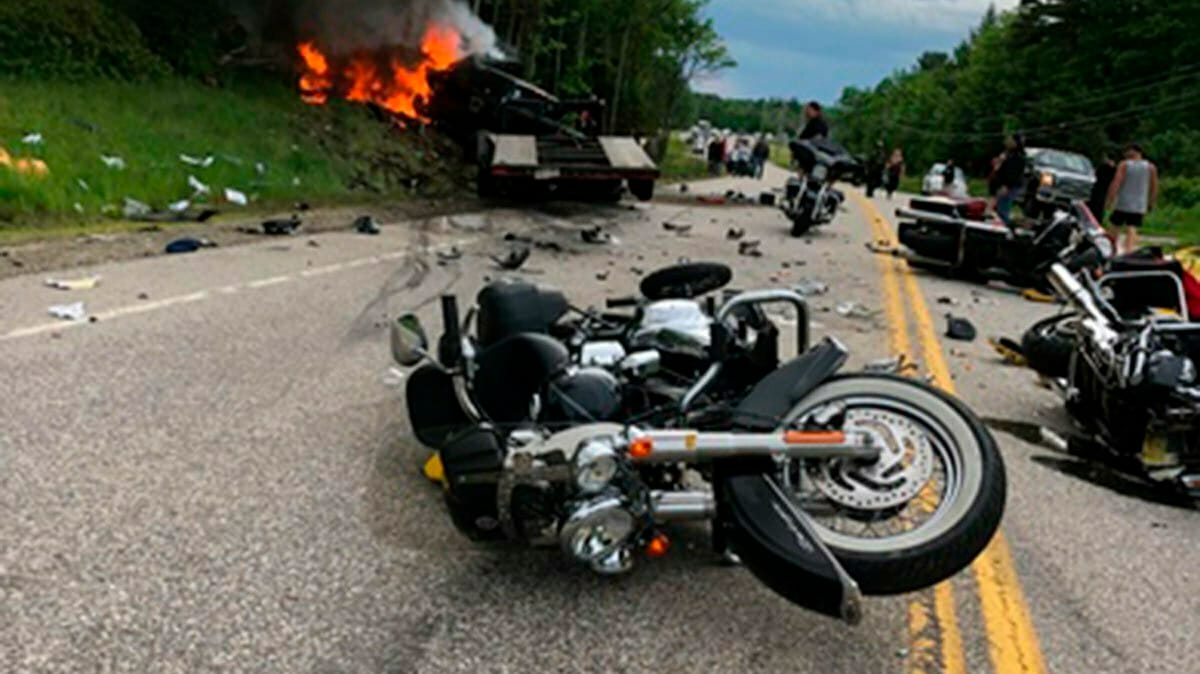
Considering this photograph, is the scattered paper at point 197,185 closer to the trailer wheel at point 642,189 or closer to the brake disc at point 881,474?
the trailer wheel at point 642,189

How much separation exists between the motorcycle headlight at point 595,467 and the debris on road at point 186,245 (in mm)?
7686

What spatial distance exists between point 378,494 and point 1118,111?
196 ft

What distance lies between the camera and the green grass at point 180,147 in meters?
11.2

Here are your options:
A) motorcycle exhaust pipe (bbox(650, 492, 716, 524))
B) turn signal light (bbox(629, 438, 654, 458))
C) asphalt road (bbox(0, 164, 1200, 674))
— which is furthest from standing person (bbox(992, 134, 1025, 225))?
turn signal light (bbox(629, 438, 654, 458))

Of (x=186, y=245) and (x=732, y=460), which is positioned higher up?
(x=732, y=460)

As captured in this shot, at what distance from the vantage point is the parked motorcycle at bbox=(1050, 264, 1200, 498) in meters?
4.76

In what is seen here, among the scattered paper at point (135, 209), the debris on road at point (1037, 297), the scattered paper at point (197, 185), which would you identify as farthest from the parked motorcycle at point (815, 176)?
the scattered paper at point (135, 209)

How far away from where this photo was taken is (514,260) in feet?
26.7

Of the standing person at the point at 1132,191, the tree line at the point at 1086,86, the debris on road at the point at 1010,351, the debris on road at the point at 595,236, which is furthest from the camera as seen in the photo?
the tree line at the point at 1086,86

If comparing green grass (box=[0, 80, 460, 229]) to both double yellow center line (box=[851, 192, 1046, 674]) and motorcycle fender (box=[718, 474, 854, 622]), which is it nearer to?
motorcycle fender (box=[718, 474, 854, 622])

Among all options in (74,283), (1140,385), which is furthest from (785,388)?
Result: (74,283)

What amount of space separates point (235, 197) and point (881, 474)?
39.0 feet

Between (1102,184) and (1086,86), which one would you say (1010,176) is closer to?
(1102,184)

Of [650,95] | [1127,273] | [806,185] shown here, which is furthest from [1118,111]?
[1127,273]
